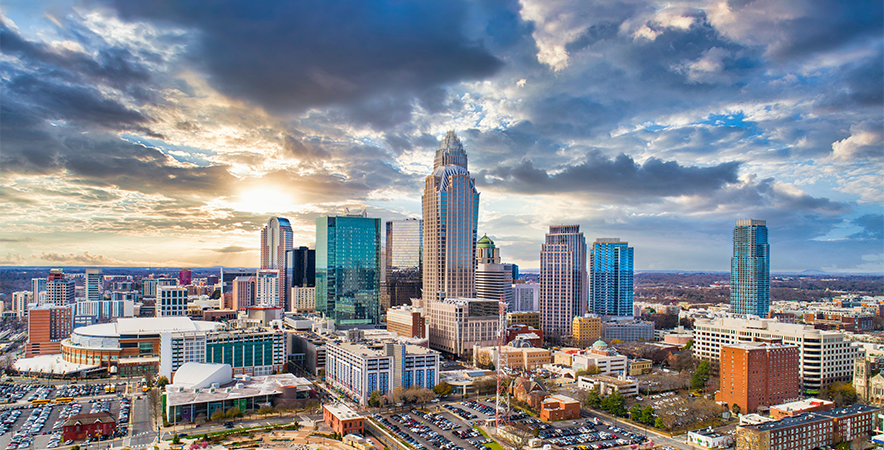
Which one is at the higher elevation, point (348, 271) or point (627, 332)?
point (348, 271)

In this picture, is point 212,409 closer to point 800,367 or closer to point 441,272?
point 441,272

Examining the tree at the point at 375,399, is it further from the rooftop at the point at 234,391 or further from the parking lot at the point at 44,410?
the parking lot at the point at 44,410

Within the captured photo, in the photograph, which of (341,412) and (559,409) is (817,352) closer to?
(559,409)

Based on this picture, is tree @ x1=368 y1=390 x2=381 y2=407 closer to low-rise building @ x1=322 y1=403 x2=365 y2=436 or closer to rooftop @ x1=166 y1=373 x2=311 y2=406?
low-rise building @ x1=322 y1=403 x2=365 y2=436

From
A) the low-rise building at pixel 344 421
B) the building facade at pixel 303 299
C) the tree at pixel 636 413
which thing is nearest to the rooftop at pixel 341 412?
the low-rise building at pixel 344 421

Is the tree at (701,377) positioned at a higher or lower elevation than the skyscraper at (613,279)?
→ lower

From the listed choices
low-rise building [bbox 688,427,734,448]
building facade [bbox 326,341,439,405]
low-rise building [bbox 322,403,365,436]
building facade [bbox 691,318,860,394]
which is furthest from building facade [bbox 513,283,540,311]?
low-rise building [bbox 688,427,734,448]

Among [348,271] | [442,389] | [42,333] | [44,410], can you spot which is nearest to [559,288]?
[348,271]
